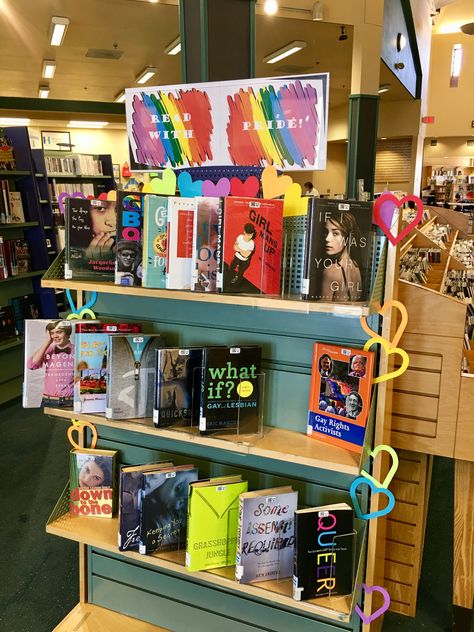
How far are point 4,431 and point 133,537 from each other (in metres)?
2.84

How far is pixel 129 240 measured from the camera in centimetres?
179

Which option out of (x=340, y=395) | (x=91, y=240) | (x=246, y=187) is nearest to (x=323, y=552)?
(x=340, y=395)

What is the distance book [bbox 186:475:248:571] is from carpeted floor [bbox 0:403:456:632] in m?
1.01

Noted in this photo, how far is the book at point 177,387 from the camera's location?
175 cm

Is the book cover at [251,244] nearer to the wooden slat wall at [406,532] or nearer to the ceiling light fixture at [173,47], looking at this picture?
the wooden slat wall at [406,532]

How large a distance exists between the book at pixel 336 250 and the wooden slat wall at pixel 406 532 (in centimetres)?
112

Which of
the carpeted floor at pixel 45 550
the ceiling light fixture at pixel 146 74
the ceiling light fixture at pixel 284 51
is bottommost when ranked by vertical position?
the carpeted floor at pixel 45 550

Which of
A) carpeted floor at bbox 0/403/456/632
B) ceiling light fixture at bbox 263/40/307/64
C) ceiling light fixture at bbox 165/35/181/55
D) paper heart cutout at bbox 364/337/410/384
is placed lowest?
carpeted floor at bbox 0/403/456/632

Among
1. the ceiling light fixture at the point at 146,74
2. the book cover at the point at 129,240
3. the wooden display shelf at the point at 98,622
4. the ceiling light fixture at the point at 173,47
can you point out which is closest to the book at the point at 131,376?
the book cover at the point at 129,240

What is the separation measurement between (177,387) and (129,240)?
1.73ft

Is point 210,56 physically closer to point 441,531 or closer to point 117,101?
point 441,531

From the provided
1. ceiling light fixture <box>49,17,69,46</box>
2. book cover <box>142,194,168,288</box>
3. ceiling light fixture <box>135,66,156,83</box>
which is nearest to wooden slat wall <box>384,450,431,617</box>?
book cover <box>142,194,168,288</box>

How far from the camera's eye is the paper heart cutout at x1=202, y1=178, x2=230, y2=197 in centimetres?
182

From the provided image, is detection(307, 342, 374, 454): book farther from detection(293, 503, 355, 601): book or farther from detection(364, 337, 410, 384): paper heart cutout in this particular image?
detection(293, 503, 355, 601): book
